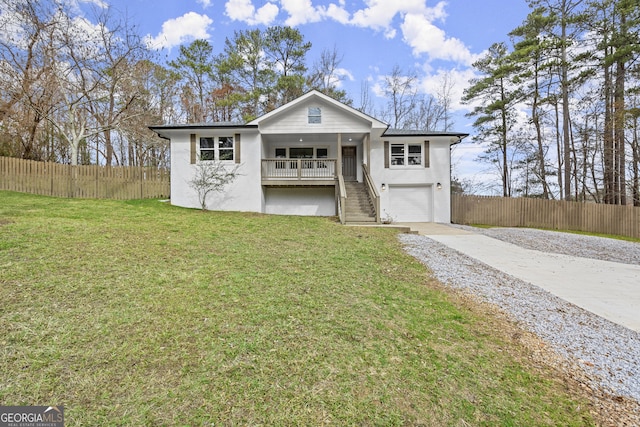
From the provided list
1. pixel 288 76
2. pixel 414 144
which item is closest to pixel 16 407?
pixel 414 144

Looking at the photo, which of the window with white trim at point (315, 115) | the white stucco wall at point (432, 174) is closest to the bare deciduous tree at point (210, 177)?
the window with white trim at point (315, 115)

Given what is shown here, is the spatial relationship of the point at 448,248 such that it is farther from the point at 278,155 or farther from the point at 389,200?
the point at 278,155

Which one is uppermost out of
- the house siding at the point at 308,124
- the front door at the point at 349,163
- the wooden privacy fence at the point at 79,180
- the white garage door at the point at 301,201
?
the house siding at the point at 308,124

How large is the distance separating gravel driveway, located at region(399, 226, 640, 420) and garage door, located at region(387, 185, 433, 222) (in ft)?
25.9

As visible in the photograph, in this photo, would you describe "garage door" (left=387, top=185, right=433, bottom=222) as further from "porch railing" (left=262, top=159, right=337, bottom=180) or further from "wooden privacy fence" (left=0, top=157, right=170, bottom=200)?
"wooden privacy fence" (left=0, top=157, right=170, bottom=200)

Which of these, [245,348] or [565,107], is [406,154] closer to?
[565,107]

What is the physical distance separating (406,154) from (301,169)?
19.4 feet

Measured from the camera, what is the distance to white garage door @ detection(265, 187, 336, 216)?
1523 cm

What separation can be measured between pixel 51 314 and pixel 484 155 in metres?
28.8

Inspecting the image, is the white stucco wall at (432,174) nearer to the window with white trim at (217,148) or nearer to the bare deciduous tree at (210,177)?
the bare deciduous tree at (210,177)

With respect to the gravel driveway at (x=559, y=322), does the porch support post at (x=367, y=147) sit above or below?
above

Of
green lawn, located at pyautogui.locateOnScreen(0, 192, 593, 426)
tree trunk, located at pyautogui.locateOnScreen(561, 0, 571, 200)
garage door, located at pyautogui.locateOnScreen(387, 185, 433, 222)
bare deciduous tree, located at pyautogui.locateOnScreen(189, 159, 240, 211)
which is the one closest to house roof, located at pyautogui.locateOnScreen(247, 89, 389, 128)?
bare deciduous tree, located at pyautogui.locateOnScreen(189, 159, 240, 211)

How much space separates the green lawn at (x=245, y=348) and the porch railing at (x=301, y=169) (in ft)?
31.1

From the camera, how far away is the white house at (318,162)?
45.5ft
